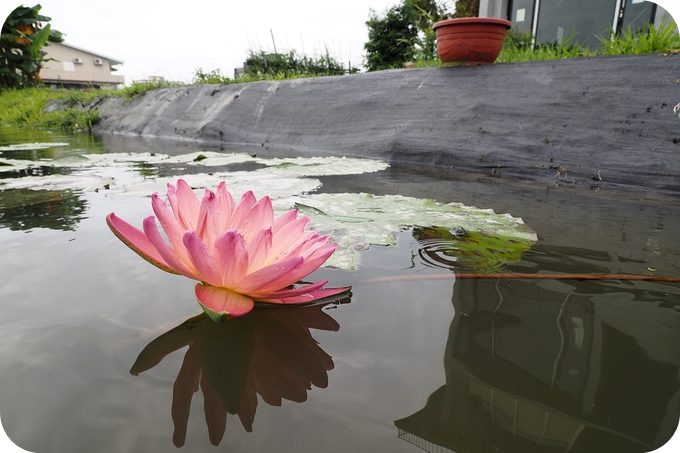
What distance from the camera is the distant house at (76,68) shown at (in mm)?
21734

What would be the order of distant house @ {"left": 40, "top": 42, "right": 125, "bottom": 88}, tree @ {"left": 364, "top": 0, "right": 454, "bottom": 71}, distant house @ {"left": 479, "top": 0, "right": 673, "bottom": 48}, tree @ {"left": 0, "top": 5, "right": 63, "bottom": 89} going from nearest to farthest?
distant house @ {"left": 479, "top": 0, "right": 673, "bottom": 48} < tree @ {"left": 364, "top": 0, "right": 454, "bottom": 71} < tree @ {"left": 0, "top": 5, "right": 63, "bottom": 89} < distant house @ {"left": 40, "top": 42, "right": 125, "bottom": 88}

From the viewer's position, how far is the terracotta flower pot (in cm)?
270

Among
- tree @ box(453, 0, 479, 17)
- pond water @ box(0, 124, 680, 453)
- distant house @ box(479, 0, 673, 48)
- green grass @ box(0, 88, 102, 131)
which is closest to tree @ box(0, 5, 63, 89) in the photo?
green grass @ box(0, 88, 102, 131)

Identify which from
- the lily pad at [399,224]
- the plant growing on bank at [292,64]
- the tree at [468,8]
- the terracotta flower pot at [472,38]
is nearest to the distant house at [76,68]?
the plant growing on bank at [292,64]

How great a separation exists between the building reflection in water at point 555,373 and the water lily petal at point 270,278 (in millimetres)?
222

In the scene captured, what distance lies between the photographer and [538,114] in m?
2.33

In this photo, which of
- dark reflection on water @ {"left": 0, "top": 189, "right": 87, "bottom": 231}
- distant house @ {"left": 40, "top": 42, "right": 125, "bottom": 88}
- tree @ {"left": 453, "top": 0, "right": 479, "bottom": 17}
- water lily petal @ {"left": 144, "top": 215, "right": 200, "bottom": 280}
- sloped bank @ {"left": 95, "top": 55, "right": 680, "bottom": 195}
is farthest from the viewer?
distant house @ {"left": 40, "top": 42, "right": 125, "bottom": 88}

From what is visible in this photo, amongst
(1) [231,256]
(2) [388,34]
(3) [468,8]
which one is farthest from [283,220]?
(2) [388,34]

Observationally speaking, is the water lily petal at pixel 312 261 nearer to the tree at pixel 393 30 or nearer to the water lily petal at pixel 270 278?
the water lily petal at pixel 270 278

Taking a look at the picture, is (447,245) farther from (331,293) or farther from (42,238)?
(42,238)

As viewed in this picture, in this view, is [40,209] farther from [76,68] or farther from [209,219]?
[76,68]

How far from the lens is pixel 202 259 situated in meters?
0.51

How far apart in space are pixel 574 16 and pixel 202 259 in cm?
660

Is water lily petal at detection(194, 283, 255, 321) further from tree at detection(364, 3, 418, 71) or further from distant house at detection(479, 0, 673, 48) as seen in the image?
tree at detection(364, 3, 418, 71)
